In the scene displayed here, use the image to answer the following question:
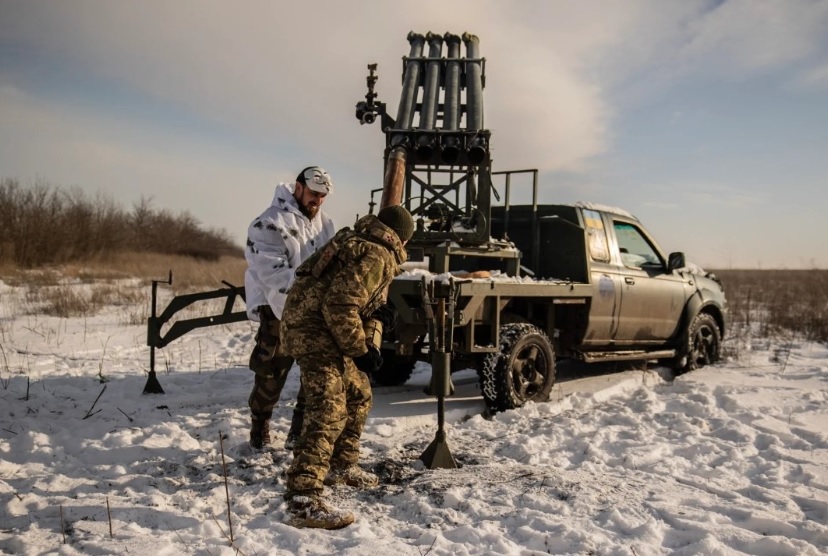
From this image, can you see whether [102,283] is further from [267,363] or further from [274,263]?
[274,263]

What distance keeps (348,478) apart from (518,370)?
2.29 m

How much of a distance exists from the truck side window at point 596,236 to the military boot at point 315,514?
4.07 m

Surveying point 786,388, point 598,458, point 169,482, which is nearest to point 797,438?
point 598,458

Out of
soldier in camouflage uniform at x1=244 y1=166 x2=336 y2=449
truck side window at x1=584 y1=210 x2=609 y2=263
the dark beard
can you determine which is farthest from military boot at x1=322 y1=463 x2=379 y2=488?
truck side window at x1=584 y1=210 x2=609 y2=263

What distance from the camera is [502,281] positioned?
5.36m

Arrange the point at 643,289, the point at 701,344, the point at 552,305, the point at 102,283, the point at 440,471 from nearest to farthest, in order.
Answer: the point at 440,471, the point at 552,305, the point at 643,289, the point at 701,344, the point at 102,283

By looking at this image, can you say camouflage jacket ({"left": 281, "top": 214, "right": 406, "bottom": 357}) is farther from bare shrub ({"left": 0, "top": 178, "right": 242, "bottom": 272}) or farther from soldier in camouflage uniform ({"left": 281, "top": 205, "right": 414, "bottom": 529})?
bare shrub ({"left": 0, "top": 178, "right": 242, "bottom": 272})

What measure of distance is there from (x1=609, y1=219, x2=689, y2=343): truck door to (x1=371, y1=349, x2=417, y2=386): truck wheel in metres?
2.16

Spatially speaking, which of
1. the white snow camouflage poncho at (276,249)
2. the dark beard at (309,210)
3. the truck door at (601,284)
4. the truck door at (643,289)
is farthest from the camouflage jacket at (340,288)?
the truck door at (643,289)

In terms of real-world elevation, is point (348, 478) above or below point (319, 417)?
below

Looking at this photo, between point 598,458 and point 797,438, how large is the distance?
64.9 inches

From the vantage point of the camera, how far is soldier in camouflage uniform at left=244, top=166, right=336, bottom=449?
4035 mm

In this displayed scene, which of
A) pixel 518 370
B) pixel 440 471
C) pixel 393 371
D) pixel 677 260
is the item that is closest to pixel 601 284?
pixel 677 260

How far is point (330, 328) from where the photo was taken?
3.33 m
